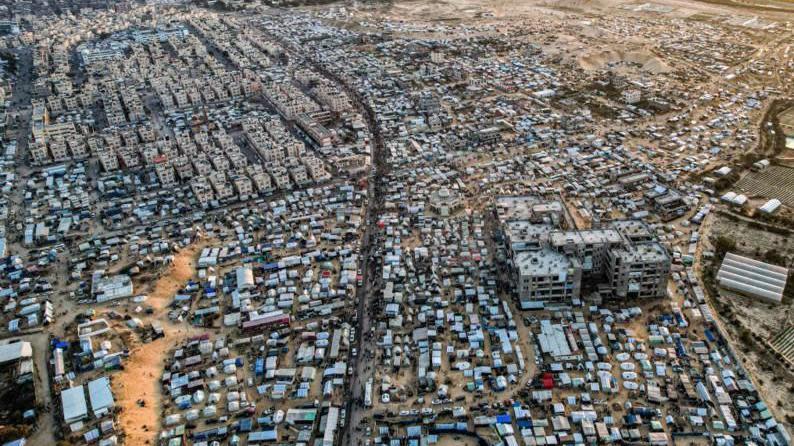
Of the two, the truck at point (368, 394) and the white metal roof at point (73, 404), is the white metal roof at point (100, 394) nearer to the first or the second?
the white metal roof at point (73, 404)

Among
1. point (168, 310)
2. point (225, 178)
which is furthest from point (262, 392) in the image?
point (225, 178)

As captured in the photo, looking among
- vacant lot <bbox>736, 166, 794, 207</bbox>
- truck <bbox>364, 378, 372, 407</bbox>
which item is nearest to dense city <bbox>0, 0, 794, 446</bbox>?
truck <bbox>364, 378, 372, 407</bbox>

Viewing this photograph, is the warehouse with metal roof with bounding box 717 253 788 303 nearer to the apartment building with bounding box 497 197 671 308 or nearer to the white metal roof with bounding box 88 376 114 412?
the apartment building with bounding box 497 197 671 308

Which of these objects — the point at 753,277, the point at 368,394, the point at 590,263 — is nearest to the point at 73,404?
the point at 368,394

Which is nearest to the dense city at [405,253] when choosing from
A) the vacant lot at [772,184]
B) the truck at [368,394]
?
the truck at [368,394]

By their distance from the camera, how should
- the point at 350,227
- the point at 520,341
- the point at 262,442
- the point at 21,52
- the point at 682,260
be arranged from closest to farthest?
the point at 262,442
the point at 520,341
the point at 682,260
the point at 350,227
the point at 21,52

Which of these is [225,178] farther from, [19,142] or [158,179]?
[19,142]
